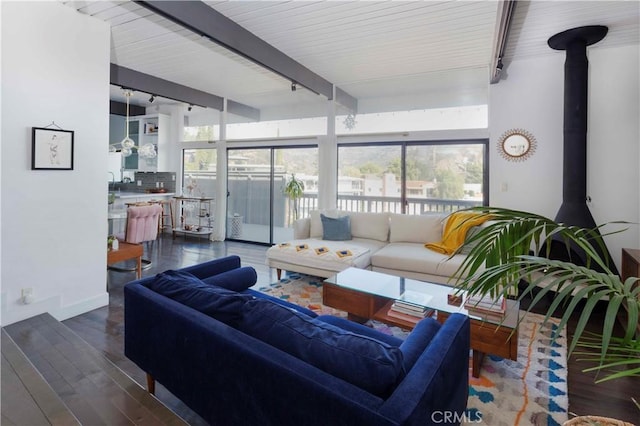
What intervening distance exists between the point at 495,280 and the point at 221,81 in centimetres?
541

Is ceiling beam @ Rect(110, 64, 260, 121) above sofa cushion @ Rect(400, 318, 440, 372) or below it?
above

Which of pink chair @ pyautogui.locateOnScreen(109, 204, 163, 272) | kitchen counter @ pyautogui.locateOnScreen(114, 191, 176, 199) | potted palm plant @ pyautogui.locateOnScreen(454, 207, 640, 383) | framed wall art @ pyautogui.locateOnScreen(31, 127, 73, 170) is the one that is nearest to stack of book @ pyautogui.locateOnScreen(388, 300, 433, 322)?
potted palm plant @ pyautogui.locateOnScreen(454, 207, 640, 383)

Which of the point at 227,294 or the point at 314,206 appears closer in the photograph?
the point at 227,294

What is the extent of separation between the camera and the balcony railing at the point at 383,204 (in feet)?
16.6

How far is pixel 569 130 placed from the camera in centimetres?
378

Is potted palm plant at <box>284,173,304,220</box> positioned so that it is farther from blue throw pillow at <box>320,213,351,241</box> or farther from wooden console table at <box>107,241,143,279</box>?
wooden console table at <box>107,241,143,279</box>

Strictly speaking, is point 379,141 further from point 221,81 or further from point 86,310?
point 86,310

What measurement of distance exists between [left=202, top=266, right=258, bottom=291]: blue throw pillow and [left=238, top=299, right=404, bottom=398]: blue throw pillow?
42.5 inches

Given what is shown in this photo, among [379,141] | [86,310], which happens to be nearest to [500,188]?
[379,141]

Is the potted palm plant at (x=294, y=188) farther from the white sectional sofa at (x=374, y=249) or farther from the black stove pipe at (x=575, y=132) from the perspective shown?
the black stove pipe at (x=575, y=132)

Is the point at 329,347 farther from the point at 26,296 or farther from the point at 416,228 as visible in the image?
the point at 416,228

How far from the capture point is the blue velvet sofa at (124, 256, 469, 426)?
3.70 ft

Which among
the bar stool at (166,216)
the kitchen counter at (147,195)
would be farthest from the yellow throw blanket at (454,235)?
the bar stool at (166,216)

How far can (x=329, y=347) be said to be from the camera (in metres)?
1.26
